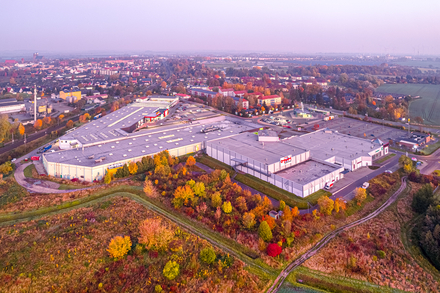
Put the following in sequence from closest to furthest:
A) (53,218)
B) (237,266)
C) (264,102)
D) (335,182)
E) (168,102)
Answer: (237,266) → (53,218) → (335,182) → (168,102) → (264,102)

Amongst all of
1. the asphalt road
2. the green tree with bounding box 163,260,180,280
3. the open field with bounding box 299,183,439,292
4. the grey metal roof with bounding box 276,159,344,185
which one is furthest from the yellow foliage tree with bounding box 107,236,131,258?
the asphalt road

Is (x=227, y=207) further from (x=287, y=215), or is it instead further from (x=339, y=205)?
(x=339, y=205)

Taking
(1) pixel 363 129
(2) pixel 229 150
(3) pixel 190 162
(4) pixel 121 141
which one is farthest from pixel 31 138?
(1) pixel 363 129

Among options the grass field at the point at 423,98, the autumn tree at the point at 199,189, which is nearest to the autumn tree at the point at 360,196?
the autumn tree at the point at 199,189

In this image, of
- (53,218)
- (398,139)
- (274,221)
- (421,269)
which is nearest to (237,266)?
(274,221)

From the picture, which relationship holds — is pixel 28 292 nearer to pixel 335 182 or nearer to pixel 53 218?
pixel 53 218

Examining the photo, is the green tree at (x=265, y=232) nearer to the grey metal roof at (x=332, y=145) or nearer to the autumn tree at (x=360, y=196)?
the autumn tree at (x=360, y=196)

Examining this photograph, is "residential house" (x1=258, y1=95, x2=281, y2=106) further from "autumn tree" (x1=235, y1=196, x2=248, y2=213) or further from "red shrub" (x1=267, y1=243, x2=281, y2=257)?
"red shrub" (x1=267, y1=243, x2=281, y2=257)
